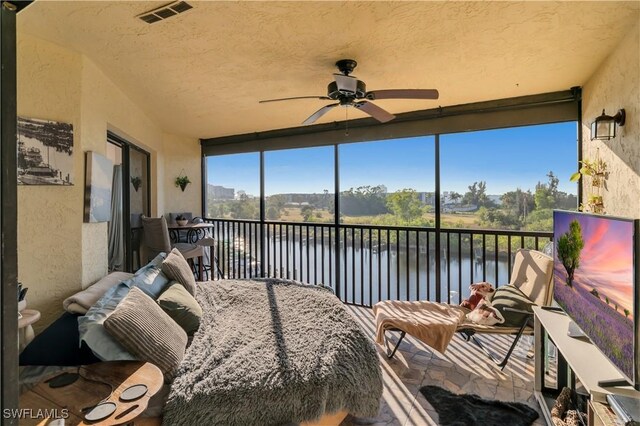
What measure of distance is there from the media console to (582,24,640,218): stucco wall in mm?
841

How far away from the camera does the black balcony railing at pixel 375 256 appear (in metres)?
3.45

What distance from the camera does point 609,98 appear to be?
2.31 metres

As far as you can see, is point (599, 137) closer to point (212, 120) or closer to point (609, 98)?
point (609, 98)

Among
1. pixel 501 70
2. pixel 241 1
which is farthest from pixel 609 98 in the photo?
pixel 241 1

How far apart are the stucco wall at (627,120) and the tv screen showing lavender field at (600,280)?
515 mm

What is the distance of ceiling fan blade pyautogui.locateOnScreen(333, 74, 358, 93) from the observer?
2221 millimetres

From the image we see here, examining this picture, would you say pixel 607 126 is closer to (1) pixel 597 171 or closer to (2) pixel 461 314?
(1) pixel 597 171

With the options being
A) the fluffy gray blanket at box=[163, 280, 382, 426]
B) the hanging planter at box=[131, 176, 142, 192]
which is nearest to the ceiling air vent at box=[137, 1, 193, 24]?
the fluffy gray blanket at box=[163, 280, 382, 426]

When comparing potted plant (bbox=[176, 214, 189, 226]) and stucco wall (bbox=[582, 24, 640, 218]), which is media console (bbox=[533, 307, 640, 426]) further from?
potted plant (bbox=[176, 214, 189, 226])

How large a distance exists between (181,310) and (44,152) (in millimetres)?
1442

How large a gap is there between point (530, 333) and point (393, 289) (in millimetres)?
1678

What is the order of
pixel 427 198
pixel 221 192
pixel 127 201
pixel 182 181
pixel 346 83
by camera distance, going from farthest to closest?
pixel 221 192, pixel 182 181, pixel 427 198, pixel 127 201, pixel 346 83

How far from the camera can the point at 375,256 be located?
13.2 feet

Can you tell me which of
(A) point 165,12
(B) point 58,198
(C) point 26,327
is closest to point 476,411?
(C) point 26,327
